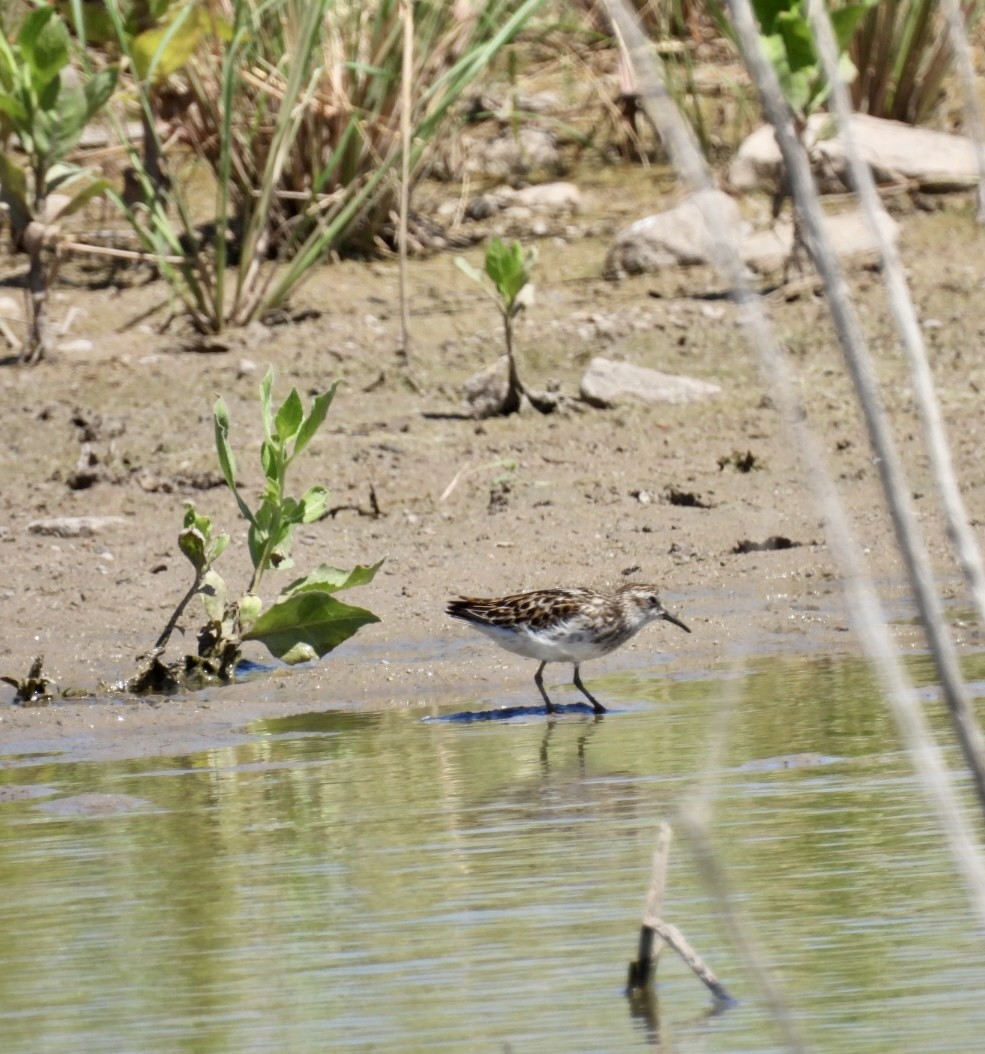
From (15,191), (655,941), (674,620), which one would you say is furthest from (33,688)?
(15,191)

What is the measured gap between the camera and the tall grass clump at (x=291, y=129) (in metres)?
11.3

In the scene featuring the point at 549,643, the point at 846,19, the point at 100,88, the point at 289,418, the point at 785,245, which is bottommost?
the point at 549,643

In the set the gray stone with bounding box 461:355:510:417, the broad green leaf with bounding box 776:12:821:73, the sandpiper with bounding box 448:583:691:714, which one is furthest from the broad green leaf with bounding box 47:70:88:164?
the sandpiper with bounding box 448:583:691:714

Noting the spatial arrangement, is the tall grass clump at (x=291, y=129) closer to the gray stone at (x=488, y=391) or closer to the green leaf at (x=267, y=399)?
the gray stone at (x=488, y=391)

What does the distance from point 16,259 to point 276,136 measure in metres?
2.21

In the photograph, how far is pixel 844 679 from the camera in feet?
24.3

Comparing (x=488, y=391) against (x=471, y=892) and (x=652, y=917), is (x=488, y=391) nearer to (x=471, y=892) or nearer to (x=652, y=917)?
(x=471, y=892)

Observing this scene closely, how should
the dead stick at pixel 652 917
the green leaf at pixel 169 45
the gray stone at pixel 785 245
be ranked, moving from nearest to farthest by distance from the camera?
1. the dead stick at pixel 652 917
2. the green leaf at pixel 169 45
3. the gray stone at pixel 785 245

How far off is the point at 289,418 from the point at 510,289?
3.29 m

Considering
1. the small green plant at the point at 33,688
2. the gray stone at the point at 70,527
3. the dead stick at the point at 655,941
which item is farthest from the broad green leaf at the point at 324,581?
the dead stick at the point at 655,941

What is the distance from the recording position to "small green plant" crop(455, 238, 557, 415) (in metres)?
10.2

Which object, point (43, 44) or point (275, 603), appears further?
point (43, 44)

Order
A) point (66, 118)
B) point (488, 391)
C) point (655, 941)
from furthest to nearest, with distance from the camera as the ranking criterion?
1. point (488, 391)
2. point (66, 118)
3. point (655, 941)

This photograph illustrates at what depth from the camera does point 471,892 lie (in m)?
4.56
